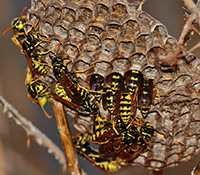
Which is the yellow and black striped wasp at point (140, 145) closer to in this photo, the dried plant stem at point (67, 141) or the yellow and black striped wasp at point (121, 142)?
the yellow and black striped wasp at point (121, 142)

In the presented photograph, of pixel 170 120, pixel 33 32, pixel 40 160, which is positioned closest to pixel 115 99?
pixel 170 120

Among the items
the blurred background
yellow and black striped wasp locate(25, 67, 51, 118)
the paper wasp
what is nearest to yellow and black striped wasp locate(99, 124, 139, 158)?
the paper wasp

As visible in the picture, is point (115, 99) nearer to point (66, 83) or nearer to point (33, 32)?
point (66, 83)

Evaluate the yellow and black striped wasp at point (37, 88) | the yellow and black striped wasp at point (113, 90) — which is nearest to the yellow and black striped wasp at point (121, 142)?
the yellow and black striped wasp at point (113, 90)

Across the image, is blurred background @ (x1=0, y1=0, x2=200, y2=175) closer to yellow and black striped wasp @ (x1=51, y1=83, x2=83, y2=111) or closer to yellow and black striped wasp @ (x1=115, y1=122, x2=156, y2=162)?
yellow and black striped wasp @ (x1=115, y1=122, x2=156, y2=162)

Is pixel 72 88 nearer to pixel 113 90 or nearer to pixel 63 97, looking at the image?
pixel 63 97
